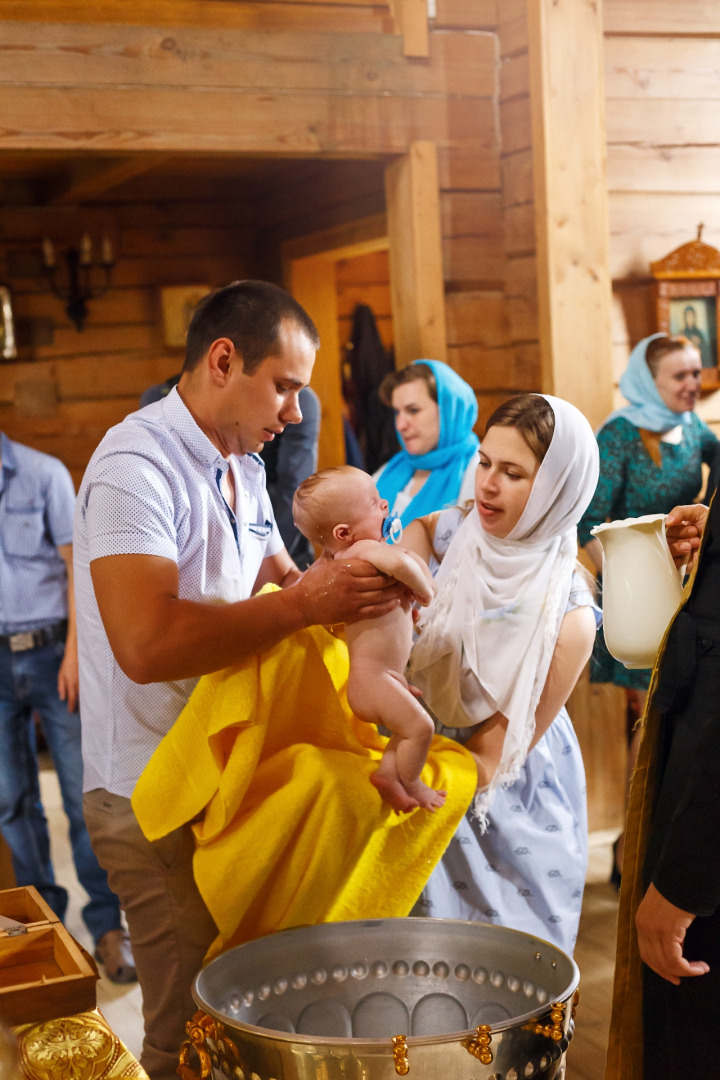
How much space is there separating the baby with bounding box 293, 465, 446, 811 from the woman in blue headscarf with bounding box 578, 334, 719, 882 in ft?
5.42

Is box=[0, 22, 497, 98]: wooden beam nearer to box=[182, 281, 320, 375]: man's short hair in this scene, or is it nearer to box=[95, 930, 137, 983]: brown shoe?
box=[182, 281, 320, 375]: man's short hair

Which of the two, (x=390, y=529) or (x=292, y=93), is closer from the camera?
(x=390, y=529)

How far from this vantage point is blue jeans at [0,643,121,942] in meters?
3.29

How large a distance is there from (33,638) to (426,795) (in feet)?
6.32

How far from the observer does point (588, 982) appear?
2.97 meters

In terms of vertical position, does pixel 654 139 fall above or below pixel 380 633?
above

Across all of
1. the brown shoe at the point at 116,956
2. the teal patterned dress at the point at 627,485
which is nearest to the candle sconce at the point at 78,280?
the teal patterned dress at the point at 627,485

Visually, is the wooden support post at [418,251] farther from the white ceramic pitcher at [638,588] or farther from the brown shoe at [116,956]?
the white ceramic pitcher at [638,588]

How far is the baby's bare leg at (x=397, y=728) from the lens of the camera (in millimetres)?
1688

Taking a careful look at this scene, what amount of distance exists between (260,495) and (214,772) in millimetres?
566

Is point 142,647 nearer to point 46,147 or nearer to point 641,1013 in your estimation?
point 641,1013

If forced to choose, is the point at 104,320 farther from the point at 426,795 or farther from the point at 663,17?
the point at 426,795

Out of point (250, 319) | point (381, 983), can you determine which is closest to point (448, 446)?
point (250, 319)

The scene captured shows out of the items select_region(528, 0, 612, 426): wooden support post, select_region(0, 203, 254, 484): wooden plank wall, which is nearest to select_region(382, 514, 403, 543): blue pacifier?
select_region(528, 0, 612, 426): wooden support post
